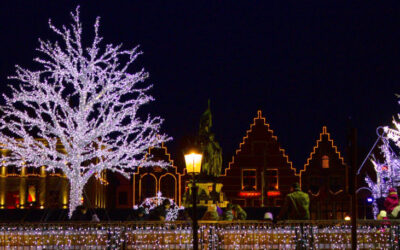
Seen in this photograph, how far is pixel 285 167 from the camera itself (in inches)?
2092

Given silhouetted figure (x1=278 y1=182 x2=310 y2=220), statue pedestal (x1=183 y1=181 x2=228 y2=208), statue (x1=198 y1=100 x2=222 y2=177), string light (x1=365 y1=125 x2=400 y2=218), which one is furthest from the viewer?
string light (x1=365 y1=125 x2=400 y2=218)

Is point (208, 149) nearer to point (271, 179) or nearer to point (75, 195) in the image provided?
point (75, 195)

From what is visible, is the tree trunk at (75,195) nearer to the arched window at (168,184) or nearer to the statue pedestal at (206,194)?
the statue pedestal at (206,194)

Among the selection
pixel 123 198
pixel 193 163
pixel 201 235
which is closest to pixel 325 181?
pixel 123 198

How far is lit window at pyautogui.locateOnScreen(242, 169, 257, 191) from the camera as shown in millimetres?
52781

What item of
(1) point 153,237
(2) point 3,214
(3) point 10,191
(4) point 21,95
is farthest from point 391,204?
(3) point 10,191

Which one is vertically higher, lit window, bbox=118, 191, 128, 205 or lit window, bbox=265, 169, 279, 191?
lit window, bbox=265, 169, 279, 191

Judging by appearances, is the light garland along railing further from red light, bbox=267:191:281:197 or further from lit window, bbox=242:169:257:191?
lit window, bbox=242:169:257:191

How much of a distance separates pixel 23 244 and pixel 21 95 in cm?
1365

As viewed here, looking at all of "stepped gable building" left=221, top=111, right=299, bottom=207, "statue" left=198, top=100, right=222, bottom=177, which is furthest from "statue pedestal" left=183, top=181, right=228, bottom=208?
"stepped gable building" left=221, top=111, right=299, bottom=207

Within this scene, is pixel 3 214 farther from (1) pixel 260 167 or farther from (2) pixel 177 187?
(1) pixel 260 167

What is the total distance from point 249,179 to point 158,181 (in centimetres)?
768

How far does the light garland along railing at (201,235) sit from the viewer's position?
1641cm

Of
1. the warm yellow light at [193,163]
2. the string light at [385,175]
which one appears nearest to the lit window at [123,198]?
the string light at [385,175]
